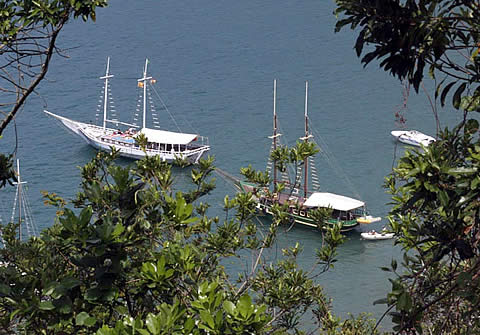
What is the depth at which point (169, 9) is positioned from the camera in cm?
4253

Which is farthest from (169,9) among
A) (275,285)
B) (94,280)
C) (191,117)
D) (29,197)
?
(94,280)

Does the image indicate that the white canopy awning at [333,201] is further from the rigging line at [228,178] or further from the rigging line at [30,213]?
the rigging line at [30,213]

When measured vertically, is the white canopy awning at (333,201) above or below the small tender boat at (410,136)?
below

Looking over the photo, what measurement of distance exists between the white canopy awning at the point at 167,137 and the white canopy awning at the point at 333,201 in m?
6.25

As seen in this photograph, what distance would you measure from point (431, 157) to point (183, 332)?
64.9 inches

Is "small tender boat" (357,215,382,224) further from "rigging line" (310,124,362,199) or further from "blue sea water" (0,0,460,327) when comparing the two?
"rigging line" (310,124,362,199)

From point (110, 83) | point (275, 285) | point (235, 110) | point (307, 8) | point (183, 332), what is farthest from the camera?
point (307, 8)

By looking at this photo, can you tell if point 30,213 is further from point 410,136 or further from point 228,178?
point 410,136

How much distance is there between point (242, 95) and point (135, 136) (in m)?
5.19

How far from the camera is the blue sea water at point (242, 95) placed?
27.2m

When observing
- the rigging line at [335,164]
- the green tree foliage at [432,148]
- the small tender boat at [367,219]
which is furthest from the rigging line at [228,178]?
the green tree foliage at [432,148]

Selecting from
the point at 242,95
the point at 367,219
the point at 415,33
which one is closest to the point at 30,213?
the point at 242,95

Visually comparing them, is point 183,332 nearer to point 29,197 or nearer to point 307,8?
point 29,197

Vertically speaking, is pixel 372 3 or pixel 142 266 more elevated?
pixel 372 3
